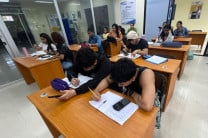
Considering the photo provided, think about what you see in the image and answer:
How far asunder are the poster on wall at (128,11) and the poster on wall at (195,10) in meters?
3.99

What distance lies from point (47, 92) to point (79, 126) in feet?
2.08

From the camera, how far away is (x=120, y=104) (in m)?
0.88

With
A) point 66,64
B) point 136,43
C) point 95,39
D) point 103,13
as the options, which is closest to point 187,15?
point 103,13

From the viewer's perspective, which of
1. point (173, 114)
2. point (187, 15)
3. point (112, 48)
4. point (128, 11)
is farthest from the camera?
point (187, 15)

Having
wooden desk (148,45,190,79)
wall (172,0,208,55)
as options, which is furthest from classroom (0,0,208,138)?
wall (172,0,208,55)

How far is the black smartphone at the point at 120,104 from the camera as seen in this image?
0.86 m

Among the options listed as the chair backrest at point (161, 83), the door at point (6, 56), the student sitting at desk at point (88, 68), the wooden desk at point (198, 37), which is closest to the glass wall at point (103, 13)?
the door at point (6, 56)

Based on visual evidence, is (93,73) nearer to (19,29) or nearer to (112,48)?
(112,48)

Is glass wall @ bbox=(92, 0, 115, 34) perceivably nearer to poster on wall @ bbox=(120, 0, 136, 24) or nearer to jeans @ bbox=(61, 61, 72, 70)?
poster on wall @ bbox=(120, 0, 136, 24)

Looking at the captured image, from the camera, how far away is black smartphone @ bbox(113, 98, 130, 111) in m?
0.86

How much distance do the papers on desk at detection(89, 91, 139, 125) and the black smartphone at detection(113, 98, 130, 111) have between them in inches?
0.8

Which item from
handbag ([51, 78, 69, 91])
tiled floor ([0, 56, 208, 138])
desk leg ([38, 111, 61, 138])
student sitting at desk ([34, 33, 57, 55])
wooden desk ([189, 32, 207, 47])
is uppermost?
student sitting at desk ([34, 33, 57, 55])

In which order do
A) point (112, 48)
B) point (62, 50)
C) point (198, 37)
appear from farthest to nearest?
1. point (198, 37)
2. point (112, 48)
3. point (62, 50)

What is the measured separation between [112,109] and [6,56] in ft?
11.7
